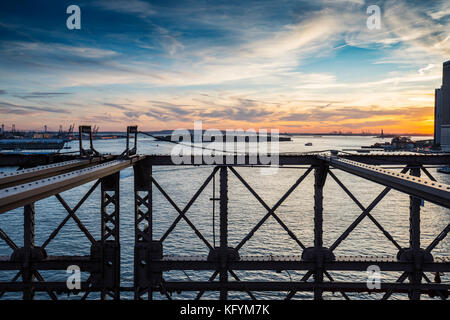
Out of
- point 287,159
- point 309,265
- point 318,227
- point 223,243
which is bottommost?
point 309,265

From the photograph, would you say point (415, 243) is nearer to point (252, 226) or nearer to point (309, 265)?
point (309, 265)

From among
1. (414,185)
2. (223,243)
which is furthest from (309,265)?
(414,185)

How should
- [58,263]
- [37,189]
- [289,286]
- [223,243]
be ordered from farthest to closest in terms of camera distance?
[223,243] < [58,263] < [289,286] < [37,189]

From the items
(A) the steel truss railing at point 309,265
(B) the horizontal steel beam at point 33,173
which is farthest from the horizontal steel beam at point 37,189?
(A) the steel truss railing at point 309,265

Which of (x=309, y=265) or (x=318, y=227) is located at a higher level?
(x=318, y=227)

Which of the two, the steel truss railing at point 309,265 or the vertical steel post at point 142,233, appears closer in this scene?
the steel truss railing at point 309,265

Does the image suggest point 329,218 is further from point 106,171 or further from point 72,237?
point 106,171

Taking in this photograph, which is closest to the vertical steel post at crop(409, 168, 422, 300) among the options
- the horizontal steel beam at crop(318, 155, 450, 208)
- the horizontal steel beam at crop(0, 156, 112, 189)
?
the horizontal steel beam at crop(318, 155, 450, 208)

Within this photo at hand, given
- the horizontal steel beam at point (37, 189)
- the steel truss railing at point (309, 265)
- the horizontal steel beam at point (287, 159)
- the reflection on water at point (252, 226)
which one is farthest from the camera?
the reflection on water at point (252, 226)

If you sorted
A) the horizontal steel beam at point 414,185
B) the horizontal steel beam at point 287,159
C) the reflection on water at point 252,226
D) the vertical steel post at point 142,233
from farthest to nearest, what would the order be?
the reflection on water at point 252,226
the horizontal steel beam at point 287,159
the vertical steel post at point 142,233
the horizontal steel beam at point 414,185

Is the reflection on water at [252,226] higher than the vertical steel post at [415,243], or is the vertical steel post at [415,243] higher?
the vertical steel post at [415,243]

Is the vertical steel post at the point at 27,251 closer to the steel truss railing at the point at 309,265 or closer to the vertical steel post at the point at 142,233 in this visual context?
the vertical steel post at the point at 142,233

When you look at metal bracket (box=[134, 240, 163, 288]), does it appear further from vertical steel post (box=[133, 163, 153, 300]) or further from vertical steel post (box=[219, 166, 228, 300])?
vertical steel post (box=[219, 166, 228, 300])
